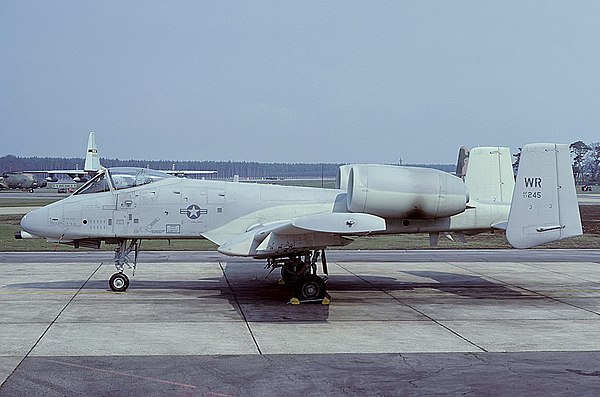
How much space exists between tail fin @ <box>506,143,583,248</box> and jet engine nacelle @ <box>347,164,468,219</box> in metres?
1.24

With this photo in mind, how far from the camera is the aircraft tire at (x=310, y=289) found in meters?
15.7

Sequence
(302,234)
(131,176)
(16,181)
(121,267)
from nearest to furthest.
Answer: (302,234) → (131,176) → (121,267) → (16,181)

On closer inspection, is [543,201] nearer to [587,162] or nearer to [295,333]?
[295,333]

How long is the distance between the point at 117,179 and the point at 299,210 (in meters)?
4.22

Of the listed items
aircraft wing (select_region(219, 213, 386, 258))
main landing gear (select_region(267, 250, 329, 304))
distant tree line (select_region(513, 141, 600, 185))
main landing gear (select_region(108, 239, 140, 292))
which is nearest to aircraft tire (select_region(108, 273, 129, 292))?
main landing gear (select_region(108, 239, 140, 292))

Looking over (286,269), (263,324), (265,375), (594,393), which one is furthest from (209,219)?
(594,393)

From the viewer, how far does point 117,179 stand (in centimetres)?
1688

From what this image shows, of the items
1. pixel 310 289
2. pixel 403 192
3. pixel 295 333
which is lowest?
pixel 295 333

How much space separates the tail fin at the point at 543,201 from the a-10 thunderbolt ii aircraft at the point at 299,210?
22 millimetres

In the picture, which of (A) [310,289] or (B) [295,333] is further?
(A) [310,289]

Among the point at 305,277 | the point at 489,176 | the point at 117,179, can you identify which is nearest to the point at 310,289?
the point at 305,277

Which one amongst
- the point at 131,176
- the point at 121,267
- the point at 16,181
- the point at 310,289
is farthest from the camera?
the point at 16,181

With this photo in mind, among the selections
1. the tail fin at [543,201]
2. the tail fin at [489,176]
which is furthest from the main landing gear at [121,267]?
the tail fin at [543,201]

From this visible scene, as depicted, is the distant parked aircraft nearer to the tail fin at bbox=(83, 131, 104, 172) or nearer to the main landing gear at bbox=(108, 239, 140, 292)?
the tail fin at bbox=(83, 131, 104, 172)
